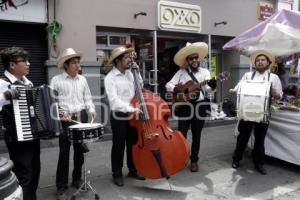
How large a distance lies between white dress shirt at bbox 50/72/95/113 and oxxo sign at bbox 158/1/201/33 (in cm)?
418

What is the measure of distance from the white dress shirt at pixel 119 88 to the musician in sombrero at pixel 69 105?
26 centimetres

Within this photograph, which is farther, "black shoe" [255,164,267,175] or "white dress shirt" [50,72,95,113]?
"black shoe" [255,164,267,175]

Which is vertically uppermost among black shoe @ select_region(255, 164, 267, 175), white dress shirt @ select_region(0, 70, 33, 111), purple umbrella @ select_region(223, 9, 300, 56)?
purple umbrella @ select_region(223, 9, 300, 56)

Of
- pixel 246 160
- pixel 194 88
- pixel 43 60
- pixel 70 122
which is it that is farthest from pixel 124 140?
pixel 43 60

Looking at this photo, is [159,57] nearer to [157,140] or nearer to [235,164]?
[235,164]

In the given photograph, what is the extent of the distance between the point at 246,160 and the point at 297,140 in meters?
0.90

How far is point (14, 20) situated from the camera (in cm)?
614

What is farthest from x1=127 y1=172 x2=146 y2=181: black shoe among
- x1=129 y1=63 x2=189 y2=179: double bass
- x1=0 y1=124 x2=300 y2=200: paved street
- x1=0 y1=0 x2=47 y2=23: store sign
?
x1=0 y1=0 x2=47 y2=23: store sign

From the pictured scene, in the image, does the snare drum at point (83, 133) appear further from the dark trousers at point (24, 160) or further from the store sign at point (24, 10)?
the store sign at point (24, 10)

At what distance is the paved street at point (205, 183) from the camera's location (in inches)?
163

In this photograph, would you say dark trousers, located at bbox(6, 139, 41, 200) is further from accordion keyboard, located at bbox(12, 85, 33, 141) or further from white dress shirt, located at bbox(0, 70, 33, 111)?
white dress shirt, located at bbox(0, 70, 33, 111)

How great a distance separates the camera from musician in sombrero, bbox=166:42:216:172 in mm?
4812

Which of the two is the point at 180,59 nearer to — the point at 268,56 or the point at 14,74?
the point at 268,56

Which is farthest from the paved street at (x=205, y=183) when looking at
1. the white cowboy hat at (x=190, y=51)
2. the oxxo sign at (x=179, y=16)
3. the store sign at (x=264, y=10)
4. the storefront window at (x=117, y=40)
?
the store sign at (x=264, y=10)
